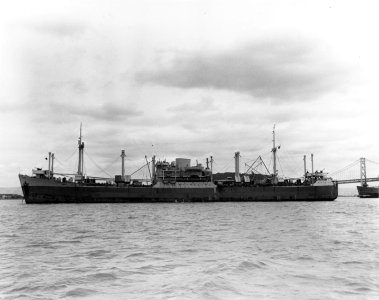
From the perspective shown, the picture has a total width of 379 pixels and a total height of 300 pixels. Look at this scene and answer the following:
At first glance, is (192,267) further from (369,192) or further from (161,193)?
(369,192)

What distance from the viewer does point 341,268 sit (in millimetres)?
11805

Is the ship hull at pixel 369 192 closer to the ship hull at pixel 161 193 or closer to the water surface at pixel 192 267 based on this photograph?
the ship hull at pixel 161 193

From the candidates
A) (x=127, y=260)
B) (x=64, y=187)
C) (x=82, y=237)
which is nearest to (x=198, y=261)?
(x=127, y=260)

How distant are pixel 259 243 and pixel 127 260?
624 centimetres

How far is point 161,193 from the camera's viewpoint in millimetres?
74312

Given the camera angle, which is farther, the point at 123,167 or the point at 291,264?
the point at 123,167

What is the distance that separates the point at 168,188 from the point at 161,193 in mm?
1614

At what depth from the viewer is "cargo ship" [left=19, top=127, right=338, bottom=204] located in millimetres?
68875

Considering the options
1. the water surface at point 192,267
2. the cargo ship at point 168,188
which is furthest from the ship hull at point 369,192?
the water surface at point 192,267

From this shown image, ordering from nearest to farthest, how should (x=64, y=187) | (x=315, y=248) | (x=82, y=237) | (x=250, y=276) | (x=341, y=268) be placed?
(x=250, y=276) → (x=341, y=268) → (x=315, y=248) → (x=82, y=237) → (x=64, y=187)

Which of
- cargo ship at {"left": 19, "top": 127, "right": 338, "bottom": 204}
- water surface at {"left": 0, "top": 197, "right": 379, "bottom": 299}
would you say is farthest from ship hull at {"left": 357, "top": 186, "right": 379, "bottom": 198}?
water surface at {"left": 0, "top": 197, "right": 379, "bottom": 299}

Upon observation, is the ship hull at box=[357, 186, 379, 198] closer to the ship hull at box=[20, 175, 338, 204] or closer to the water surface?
the ship hull at box=[20, 175, 338, 204]

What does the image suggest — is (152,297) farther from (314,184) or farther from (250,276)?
(314,184)

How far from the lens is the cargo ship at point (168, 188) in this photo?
226ft
